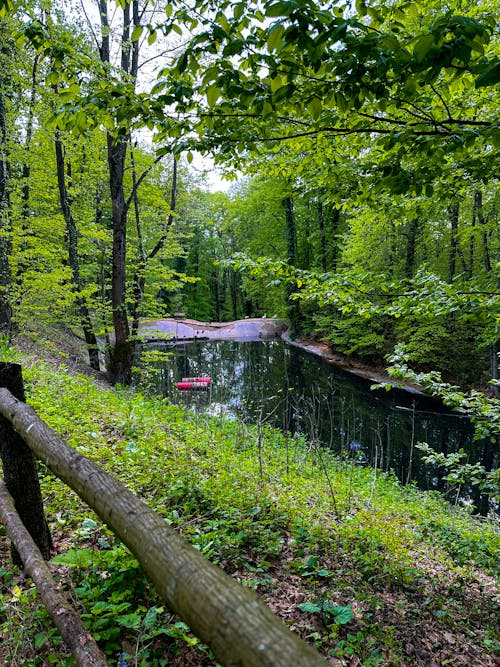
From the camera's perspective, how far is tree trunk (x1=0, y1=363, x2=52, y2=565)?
2252mm

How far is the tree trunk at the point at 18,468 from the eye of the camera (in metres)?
Answer: 2.25

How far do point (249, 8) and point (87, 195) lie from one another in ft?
41.1

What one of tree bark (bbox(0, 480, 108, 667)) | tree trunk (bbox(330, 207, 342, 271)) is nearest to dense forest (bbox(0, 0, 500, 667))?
tree bark (bbox(0, 480, 108, 667))

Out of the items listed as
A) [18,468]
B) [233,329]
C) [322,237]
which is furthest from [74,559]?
[233,329]

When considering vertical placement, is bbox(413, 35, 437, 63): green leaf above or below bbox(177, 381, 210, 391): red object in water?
above

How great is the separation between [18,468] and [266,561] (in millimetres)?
2001

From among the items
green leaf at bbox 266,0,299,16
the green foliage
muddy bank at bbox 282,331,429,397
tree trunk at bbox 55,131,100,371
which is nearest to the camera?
green leaf at bbox 266,0,299,16

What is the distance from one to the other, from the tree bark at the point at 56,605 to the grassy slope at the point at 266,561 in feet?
1.00

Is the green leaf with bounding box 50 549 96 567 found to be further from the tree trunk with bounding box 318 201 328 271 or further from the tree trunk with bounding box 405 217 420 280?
the tree trunk with bounding box 318 201 328 271

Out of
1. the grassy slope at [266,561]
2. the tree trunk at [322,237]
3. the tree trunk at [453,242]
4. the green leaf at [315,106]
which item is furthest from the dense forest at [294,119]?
the tree trunk at [322,237]

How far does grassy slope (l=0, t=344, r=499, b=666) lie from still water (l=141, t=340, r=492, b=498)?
1.42 metres

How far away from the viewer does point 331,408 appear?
1205 cm

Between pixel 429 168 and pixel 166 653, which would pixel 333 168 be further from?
pixel 166 653

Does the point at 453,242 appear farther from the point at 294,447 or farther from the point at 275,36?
the point at 275,36
